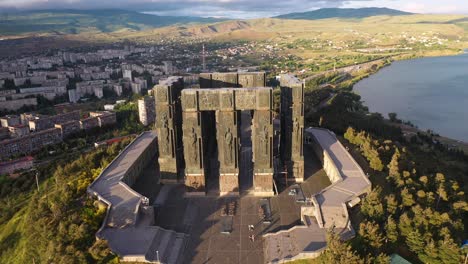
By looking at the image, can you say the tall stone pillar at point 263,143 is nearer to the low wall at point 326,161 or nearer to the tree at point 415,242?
the low wall at point 326,161

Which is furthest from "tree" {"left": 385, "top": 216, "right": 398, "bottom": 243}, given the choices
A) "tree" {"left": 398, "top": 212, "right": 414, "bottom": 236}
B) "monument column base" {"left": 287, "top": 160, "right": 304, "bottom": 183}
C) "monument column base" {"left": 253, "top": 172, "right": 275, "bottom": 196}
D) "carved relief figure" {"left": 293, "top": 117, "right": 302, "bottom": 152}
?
"carved relief figure" {"left": 293, "top": 117, "right": 302, "bottom": 152}

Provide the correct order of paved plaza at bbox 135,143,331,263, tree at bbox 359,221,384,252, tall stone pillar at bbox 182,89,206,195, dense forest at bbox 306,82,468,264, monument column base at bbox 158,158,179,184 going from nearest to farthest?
dense forest at bbox 306,82,468,264 → tree at bbox 359,221,384,252 → paved plaza at bbox 135,143,331,263 → tall stone pillar at bbox 182,89,206,195 → monument column base at bbox 158,158,179,184

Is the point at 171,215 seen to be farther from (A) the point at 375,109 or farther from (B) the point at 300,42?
(B) the point at 300,42

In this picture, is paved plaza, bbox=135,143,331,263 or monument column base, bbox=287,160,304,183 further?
monument column base, bbox=287,160,304,183

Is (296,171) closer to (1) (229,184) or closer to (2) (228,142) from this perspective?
(1) (229,184)

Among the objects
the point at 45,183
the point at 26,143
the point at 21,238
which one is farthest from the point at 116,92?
the point at 21,238

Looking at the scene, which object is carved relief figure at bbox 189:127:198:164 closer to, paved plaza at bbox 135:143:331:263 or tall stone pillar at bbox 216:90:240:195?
tall stone pillar at bbox 216:90:240:195

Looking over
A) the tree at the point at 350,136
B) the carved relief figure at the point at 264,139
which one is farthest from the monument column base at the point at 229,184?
the tree at the point at 350,136
